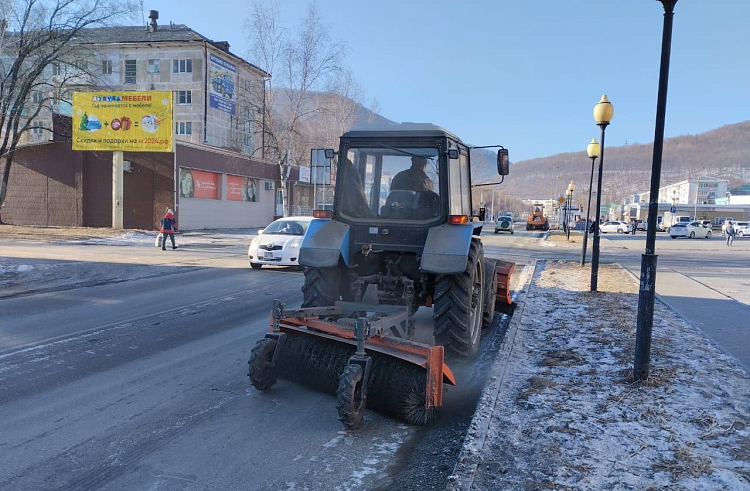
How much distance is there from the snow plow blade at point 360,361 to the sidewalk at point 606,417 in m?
0.52

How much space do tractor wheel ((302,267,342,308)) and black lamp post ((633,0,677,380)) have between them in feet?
10.3

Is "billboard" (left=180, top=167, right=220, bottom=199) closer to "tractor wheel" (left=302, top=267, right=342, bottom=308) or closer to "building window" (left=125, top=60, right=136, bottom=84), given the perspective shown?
"building window" (left=125, top=60, right=136, bottom=84)

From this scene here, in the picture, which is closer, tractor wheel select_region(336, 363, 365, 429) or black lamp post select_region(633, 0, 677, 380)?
tractor wheel select_region(336, 363, 365, 429)

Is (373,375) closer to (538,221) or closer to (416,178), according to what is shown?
(416,178)

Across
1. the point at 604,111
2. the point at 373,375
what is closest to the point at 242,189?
the point at 604,111

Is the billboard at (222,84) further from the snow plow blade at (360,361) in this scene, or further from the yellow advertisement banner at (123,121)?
the snow plow blade at (360,361)

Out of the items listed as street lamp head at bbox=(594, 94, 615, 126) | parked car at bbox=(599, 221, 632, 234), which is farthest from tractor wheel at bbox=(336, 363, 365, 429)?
parked car at bbox=(599, 221, 632, 234)

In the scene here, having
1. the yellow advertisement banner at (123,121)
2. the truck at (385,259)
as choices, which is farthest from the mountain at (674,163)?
the truck at (385,259)

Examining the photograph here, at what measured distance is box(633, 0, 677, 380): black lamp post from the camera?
17.1 ft

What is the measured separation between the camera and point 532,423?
168 inches

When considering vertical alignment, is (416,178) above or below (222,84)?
below

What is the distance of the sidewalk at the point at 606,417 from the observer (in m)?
3.44

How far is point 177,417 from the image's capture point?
4473 millimetres

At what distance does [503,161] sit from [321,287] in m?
2.87
